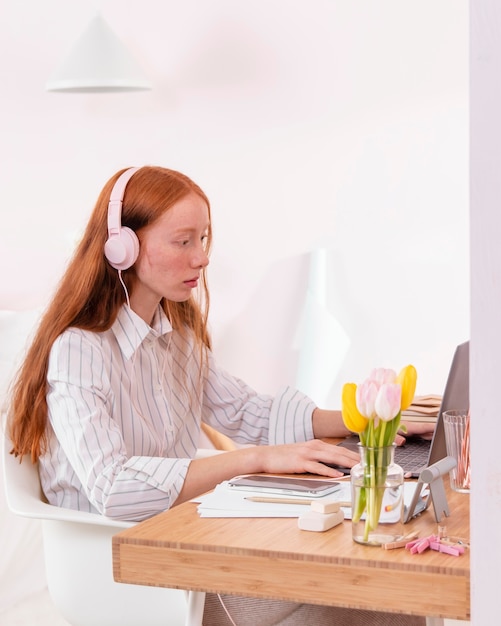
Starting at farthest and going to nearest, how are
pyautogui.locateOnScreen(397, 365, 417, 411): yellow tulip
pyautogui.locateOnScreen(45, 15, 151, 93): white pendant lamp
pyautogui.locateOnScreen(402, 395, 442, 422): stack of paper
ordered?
pyautogui.locateOnScreen(45, 15, 151, 93): white pendant lamp
pyautogui.locateOnScreen(402, 395, 442, 422): stack of paper
pyautogui.locateOnScreen(397, 365, 417, 411): yellow tulip

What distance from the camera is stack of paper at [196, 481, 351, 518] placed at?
4.13ft

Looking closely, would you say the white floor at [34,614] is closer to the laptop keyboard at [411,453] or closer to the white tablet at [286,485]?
the laptop keyboard at [411,453]

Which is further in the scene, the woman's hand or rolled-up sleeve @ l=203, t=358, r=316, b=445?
rolled-up sleeve @ l=203, t=358, r=316, b=445

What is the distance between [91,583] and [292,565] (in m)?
0.65

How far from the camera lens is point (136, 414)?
178cm

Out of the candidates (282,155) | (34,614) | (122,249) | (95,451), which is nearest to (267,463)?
(95,451)

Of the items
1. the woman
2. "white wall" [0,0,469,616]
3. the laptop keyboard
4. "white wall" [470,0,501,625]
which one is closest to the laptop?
the laptop keyboard

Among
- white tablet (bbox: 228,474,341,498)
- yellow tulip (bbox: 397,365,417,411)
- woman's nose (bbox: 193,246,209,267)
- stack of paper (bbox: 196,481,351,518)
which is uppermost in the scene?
woman's nose (bbox: 193,246,209,267)

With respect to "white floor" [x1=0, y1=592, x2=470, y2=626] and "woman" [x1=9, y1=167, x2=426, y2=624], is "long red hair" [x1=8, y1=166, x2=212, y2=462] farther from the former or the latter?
"white floor" [x1=0, y1=592, x2=470, y2=626]

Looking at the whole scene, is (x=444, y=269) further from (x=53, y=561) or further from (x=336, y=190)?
(x=53, y=561)

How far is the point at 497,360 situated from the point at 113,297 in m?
1.01

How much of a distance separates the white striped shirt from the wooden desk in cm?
29

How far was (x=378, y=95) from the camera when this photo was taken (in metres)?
3.07

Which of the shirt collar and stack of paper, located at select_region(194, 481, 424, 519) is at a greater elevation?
the shirt collar
